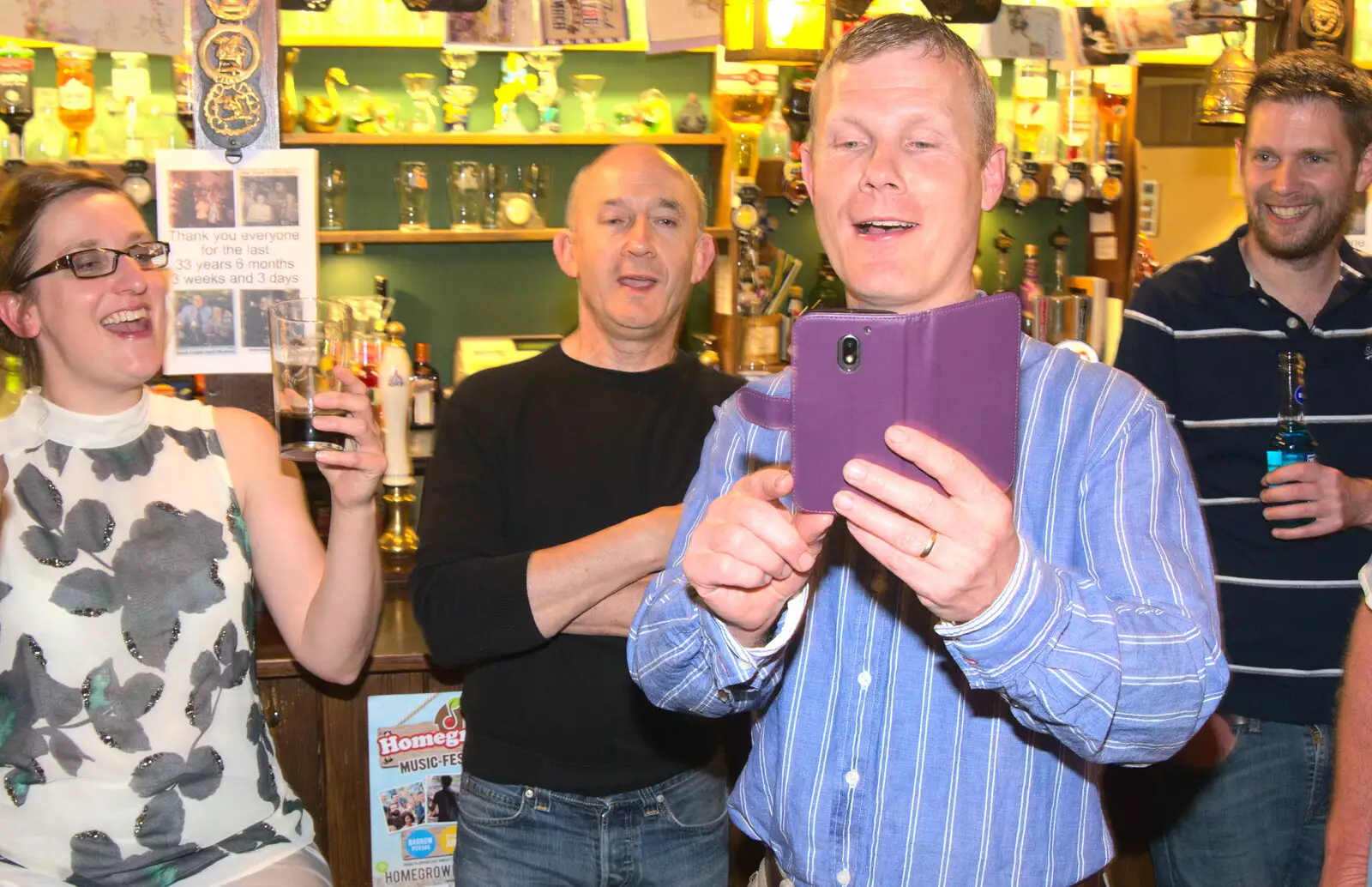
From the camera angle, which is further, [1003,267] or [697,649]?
[1003,267]

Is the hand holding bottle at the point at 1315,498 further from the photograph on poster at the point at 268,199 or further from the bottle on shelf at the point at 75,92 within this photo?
the bottle on shelf at the point at 75,92

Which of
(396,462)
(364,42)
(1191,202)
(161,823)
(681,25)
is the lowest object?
(161,823)

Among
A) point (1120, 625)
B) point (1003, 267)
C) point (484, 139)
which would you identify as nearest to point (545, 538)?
point (1120, 625)

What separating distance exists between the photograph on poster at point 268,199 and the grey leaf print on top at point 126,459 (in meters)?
0.92

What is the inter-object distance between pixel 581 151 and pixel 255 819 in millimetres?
3242

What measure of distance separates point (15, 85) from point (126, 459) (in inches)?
98.6

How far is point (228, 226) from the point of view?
9.36ft

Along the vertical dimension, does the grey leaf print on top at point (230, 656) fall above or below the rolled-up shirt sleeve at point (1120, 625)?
below

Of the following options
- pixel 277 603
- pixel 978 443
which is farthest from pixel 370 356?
pixel 978 443

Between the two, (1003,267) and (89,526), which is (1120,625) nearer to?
(89,526)

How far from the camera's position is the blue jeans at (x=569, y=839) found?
1999 mm

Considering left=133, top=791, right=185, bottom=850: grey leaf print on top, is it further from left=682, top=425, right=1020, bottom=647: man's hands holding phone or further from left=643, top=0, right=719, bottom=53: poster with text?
left=643, top=0, right=719, bottom=53: poster with text

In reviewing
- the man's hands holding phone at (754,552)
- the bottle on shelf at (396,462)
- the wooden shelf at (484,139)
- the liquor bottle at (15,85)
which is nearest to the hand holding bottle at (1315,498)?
the man's hands holding phone at (754,552)

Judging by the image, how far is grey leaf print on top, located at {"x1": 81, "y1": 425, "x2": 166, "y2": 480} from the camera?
2.04m
